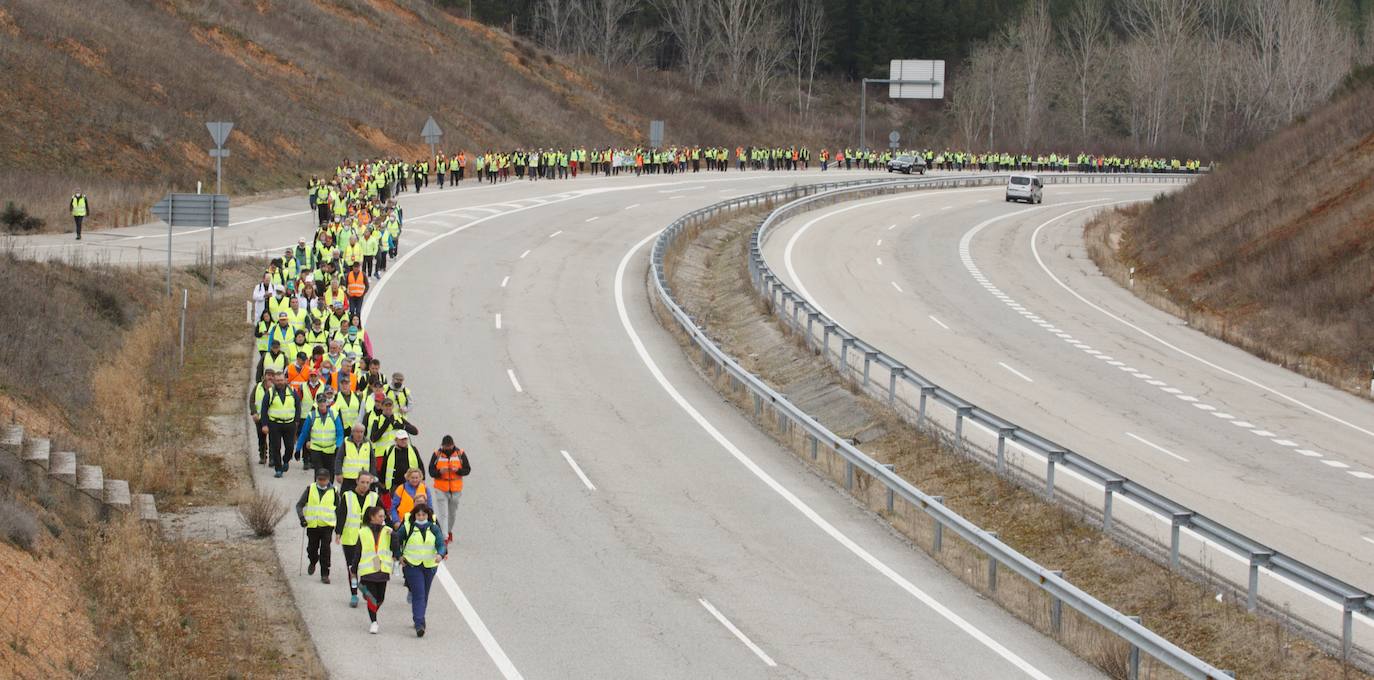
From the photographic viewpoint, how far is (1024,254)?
50188 millimetres

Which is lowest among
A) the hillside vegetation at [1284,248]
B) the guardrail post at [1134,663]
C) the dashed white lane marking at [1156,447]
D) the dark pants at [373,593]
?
the guardrail post at [1134,663]

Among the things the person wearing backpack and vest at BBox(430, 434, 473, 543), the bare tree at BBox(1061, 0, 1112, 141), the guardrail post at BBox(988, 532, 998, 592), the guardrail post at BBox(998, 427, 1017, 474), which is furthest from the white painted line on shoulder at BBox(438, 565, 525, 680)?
the bare tree at BBox(1061, 0, 1112, 141)

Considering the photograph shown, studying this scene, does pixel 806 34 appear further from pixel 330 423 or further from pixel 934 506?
pixel 934 506

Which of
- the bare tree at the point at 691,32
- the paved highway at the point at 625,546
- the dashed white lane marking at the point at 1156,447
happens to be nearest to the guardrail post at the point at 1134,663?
the paved highway at the point at 625,546

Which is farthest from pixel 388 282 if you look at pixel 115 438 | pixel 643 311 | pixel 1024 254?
pixel 1024 254

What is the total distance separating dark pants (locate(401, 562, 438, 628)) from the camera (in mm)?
13828

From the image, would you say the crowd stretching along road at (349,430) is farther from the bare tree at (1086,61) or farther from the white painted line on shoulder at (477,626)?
the bare tree at (1086,61)

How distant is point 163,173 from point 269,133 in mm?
8121

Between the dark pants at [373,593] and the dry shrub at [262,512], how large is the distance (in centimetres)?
353

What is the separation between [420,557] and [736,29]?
112574mm

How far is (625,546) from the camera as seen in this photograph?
17.0 m

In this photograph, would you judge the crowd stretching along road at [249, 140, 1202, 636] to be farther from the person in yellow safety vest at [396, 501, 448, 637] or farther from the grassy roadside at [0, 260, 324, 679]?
the grassy roadside at [0, 260, 324, 679]

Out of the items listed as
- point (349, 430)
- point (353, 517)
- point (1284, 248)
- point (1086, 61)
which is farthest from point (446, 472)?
point (1086, 61)

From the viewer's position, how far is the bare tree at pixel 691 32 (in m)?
126
